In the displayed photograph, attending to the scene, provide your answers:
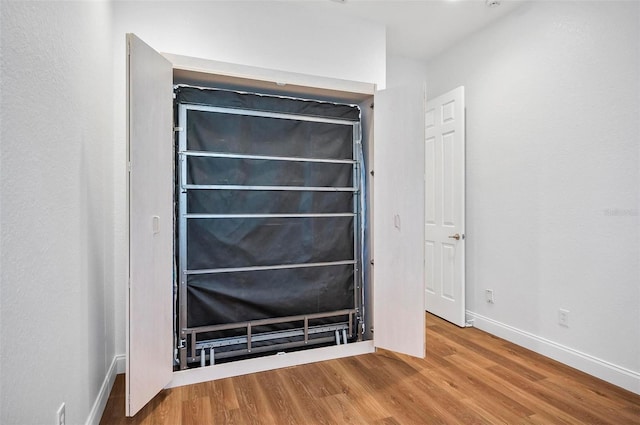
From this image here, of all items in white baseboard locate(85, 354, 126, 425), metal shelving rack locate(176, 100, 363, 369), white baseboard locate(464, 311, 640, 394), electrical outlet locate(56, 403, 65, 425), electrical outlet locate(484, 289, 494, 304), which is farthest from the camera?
electrical outlet locate(484, 289, 494, 304)

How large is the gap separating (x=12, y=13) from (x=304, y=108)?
1.79 metres

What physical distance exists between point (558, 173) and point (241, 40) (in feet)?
8.43

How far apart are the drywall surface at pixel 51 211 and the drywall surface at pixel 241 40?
1.21ft

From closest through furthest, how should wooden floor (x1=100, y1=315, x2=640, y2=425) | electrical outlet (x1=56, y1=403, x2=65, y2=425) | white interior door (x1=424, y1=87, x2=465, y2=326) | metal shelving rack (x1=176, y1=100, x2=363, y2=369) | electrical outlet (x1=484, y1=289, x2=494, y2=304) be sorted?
electrical outlet (x1=56, y1=403, x2=65, y2=425) < wooden floor (x1=100, y1=315, x2=640, y2=425) < metal shelving rack (x1=176, y1=100, x2=363, y2=369) < electrical outlet (x1=484, y1=289, x2=494, y2=304) < white interior door (x1=424, y1=87, x2=465, y2=326)

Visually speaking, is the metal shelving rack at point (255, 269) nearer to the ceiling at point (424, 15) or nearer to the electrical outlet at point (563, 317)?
the ceiling at point (424, 15)

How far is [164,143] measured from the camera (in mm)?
1984

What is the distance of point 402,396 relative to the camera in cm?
204

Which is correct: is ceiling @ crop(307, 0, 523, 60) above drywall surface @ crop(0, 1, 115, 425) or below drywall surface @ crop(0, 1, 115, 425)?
above

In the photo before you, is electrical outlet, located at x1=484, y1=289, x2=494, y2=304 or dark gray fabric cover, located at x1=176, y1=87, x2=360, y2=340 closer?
dark gray fabric cover, located at x1=176, y1=87, x2=360, y2=340

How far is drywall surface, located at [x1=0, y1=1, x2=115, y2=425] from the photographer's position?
0.91 m

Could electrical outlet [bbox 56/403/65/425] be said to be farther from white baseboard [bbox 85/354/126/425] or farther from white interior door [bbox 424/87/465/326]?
white interior door [bbox 424/87/465/326]

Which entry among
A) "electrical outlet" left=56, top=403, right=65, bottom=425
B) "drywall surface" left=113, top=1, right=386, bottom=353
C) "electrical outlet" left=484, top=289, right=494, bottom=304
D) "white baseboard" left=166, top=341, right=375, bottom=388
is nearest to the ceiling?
"drywall surface" left=113, top=1, right=386, bottom=353

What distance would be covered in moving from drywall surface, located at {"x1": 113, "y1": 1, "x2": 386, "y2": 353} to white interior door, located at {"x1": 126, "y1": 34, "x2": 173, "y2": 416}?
1.23 ft

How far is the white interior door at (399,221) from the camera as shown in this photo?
2.38 metres
